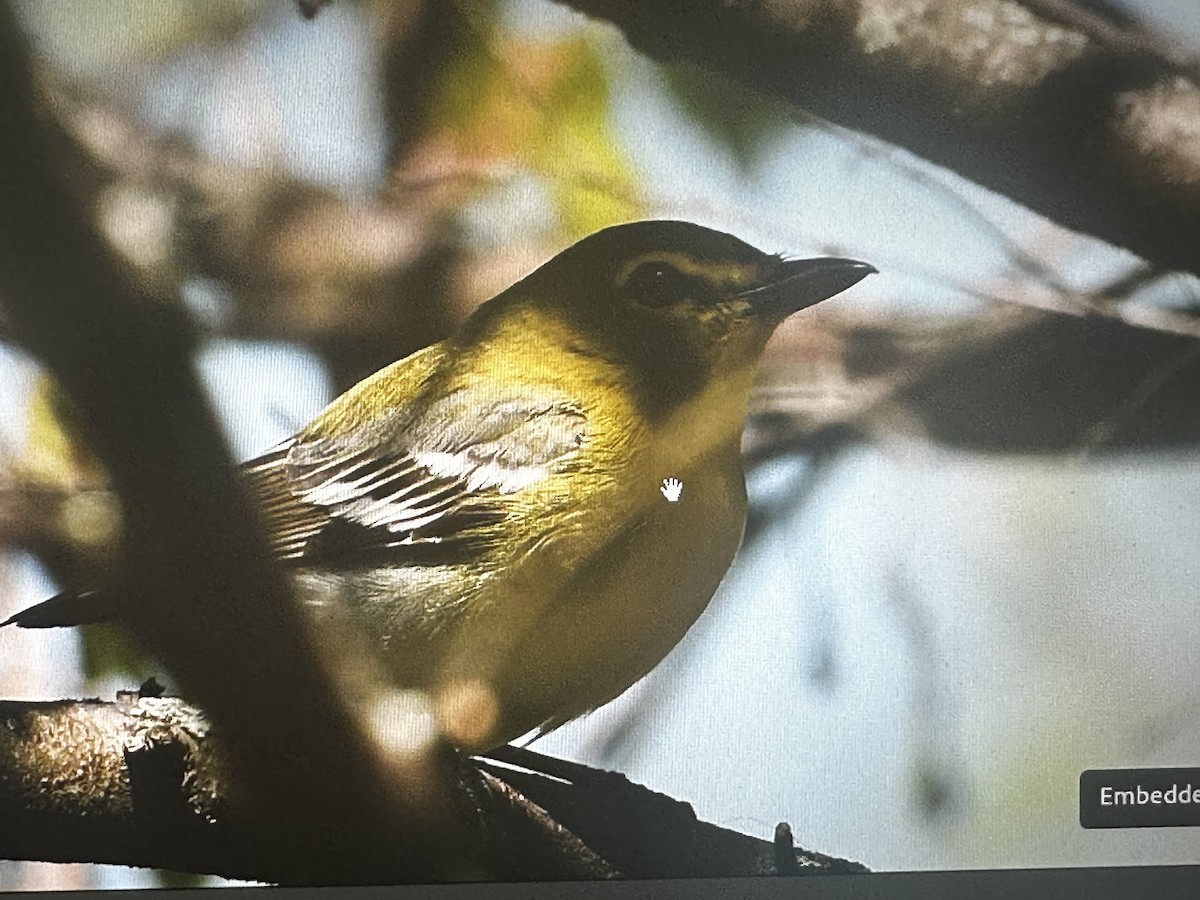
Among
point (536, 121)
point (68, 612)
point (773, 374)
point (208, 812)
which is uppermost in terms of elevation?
point (536, 121)

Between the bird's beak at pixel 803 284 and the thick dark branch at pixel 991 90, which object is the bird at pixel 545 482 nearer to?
the bird's beak at pixel 803 284

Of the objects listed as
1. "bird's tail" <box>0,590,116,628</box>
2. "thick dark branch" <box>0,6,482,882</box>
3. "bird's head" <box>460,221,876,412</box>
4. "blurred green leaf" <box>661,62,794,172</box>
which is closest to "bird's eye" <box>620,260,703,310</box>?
"bird's head" <box>460,221,876,412</box>

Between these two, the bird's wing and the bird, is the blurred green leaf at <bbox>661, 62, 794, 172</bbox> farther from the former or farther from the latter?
the bird's wing

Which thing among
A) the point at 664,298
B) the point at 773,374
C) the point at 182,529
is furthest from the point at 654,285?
the point at 182,529

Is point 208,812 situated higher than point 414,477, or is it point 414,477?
point 414,477

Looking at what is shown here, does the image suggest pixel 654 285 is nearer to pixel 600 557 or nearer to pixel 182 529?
pixel 600 557
